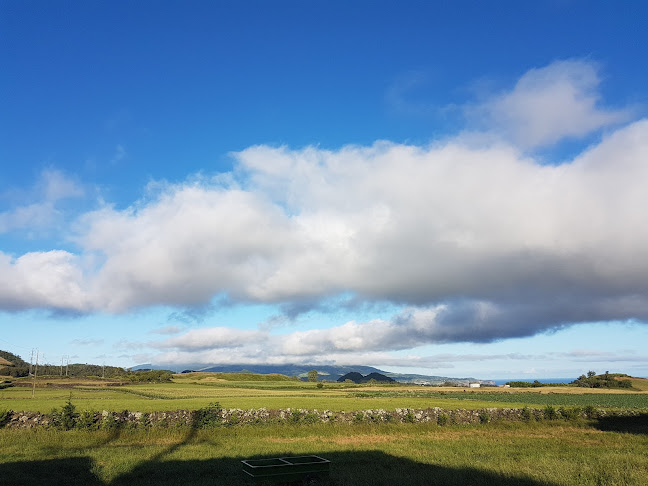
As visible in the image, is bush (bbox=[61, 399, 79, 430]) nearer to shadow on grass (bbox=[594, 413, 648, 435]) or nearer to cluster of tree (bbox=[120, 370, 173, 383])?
shadow on grass (bbox=[594, 413, 648, 435])

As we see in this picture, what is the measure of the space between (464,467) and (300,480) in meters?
7.10

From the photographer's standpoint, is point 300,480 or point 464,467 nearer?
point 300,480

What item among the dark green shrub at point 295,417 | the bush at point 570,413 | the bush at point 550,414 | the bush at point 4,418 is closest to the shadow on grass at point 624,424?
the bush at point 570,413

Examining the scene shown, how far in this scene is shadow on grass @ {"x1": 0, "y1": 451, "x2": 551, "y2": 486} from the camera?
16125 mm

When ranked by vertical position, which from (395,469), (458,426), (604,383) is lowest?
(604,383)

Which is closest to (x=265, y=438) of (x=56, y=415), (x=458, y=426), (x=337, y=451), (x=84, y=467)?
(x=337, y=451)

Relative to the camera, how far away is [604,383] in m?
135

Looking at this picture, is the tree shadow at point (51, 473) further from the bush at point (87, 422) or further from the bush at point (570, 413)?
the bush at point (570, 413)

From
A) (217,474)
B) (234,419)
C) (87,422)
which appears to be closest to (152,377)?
(87,422)

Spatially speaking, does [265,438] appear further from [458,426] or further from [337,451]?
[458,426]

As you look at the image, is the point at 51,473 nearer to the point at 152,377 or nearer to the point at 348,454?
the point at 348,454

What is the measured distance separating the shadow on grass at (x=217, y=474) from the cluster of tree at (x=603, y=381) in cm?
14202

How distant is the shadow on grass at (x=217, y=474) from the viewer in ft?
52.9

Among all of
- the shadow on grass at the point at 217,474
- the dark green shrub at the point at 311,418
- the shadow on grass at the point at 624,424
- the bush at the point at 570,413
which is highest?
the shadow on grass at the point at 217,474
